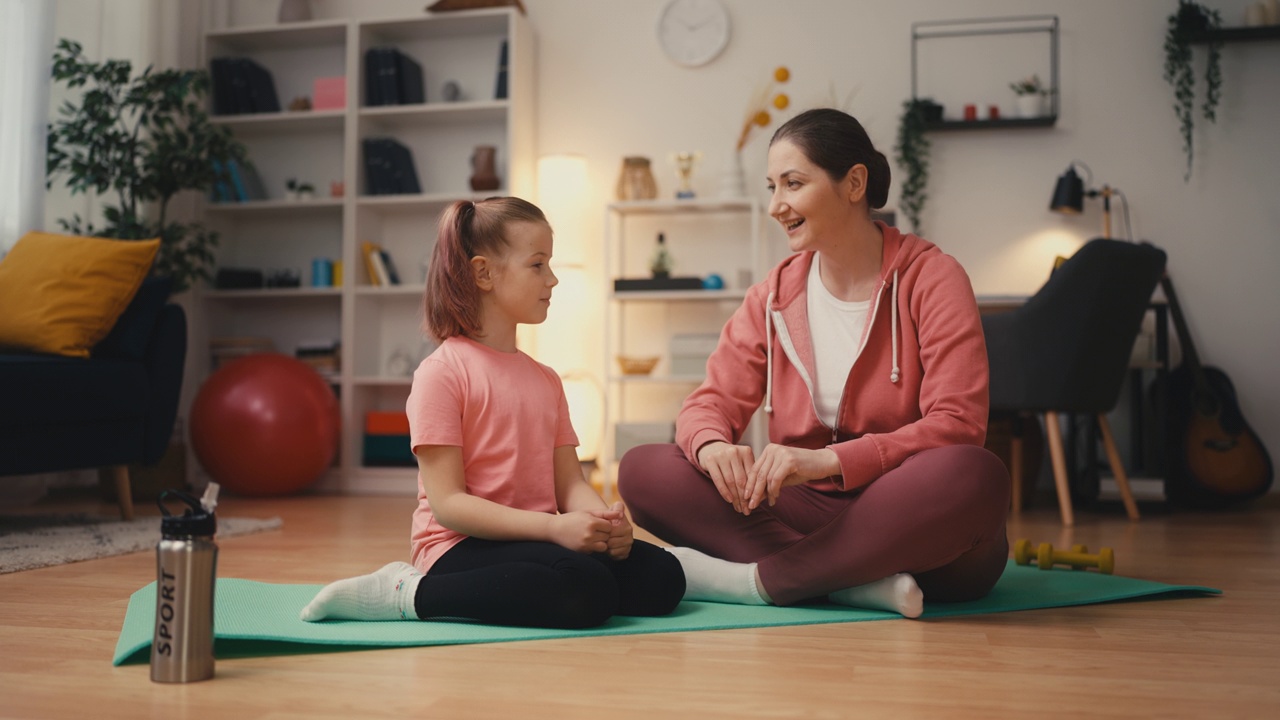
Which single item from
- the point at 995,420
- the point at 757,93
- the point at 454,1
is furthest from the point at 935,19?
the point at 454,1

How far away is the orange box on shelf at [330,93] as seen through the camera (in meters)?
4.59

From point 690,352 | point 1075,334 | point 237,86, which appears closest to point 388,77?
point 237,86

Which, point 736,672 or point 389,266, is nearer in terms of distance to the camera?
point 736,672

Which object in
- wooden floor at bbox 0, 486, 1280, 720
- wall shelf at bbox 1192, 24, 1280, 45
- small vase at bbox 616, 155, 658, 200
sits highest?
wall shelf at bbox 1192, 24, 1280, 45

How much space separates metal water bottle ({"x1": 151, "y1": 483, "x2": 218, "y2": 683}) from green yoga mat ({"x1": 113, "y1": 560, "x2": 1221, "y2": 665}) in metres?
0.14

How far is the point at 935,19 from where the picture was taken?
172 inches

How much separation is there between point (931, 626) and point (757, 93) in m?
3.27

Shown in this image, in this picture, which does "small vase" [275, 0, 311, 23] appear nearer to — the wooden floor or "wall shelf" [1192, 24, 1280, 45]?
the wooden floor

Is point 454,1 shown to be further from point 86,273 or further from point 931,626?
point 931,626

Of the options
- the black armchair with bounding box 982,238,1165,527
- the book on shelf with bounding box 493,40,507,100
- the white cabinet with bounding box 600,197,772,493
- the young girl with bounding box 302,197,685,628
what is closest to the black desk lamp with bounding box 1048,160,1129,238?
the black armchair with bounding box 982,238,1165,527

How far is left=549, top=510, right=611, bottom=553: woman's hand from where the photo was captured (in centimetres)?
152

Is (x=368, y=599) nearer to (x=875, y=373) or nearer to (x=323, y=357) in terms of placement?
(x=875, y=373)

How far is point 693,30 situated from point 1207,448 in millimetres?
2606

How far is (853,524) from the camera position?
5.34 feet
